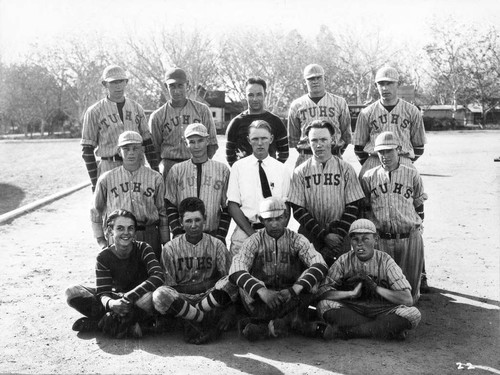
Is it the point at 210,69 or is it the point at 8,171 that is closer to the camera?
the point at 8,171

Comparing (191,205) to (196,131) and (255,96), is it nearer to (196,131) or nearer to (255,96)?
(196,131)

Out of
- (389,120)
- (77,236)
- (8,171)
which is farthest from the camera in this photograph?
(8,171)

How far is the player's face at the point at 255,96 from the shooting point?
623 centimetres

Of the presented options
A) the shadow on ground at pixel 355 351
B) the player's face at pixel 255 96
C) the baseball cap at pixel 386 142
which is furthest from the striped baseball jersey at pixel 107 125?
the baseball cap at pixel 386 142

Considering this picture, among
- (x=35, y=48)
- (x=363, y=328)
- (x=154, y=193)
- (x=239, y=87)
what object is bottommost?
(x=363, y=328)

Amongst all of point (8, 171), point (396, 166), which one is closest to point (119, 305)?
point (396, 166)

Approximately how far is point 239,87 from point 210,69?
3466 millimetres

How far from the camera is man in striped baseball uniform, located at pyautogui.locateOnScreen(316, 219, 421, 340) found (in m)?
4.77

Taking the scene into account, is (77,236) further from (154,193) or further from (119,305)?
(119,305)

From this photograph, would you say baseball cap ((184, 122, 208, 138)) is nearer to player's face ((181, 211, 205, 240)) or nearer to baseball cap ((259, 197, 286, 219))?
player's face ((181, 211, 205, 240))

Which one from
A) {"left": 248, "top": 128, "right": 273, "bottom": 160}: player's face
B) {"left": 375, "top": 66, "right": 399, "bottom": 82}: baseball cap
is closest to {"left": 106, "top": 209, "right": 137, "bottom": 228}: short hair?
{"left": 248, "top": 128, "right": 273, "bottom": 160}: player's face

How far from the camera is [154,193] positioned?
5.73 metres

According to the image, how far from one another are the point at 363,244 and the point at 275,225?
0.77 metres

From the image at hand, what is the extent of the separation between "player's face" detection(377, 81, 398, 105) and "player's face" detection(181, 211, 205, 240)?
2503 millimetres
